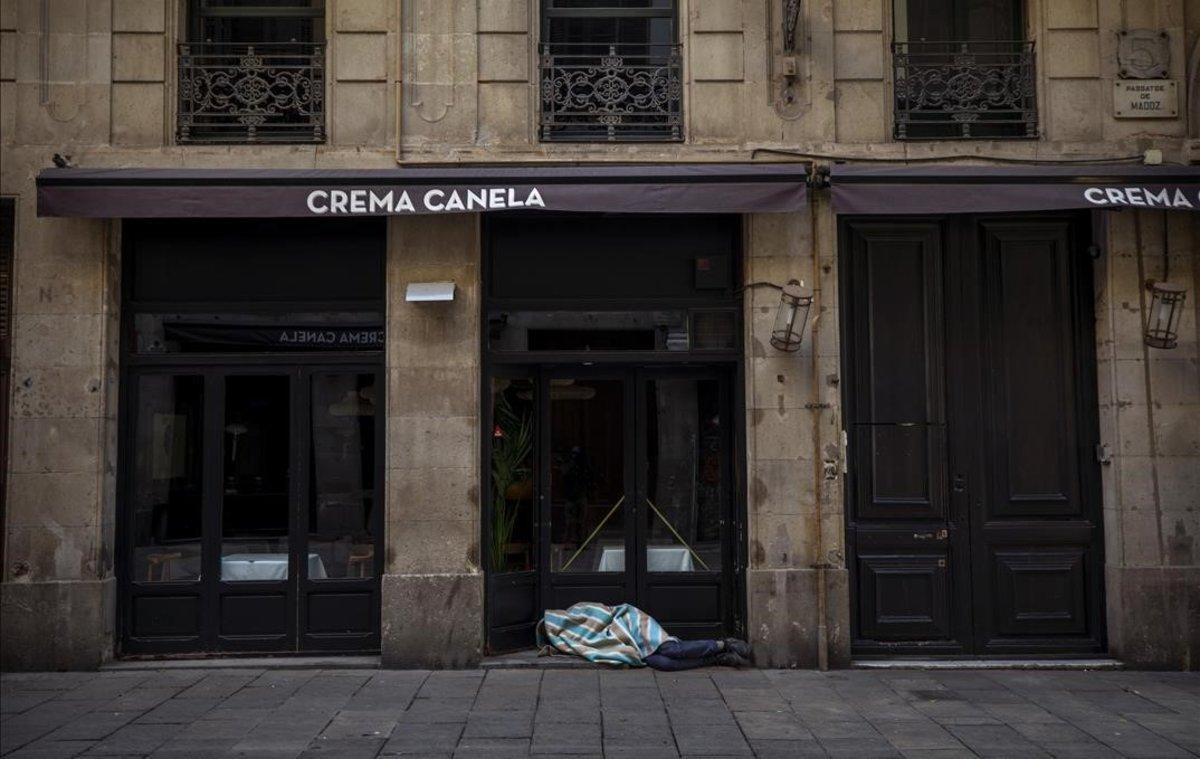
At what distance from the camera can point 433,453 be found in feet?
33.2

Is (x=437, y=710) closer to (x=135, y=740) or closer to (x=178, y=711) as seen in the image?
(x=178, y=711)

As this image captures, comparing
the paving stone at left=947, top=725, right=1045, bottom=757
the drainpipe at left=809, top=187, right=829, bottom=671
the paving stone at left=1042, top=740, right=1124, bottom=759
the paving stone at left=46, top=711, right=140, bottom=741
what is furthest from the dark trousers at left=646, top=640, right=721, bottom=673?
the paving stone at left=46, top=711, right=140, bottom=741

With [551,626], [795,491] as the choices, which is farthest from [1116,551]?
[551,626]

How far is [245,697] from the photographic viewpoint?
883 centimetres

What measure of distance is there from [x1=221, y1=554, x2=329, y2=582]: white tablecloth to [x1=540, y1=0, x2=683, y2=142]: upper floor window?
4.53 m

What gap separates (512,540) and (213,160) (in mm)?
4451

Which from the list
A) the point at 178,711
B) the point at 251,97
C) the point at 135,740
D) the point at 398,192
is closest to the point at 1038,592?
the point at 398,192

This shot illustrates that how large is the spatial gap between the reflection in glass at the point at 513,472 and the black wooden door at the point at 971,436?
2.99 metres

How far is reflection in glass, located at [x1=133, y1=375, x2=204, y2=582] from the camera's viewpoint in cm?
1033

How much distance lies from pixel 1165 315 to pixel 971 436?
6.47 feet

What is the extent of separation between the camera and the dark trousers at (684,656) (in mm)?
9781

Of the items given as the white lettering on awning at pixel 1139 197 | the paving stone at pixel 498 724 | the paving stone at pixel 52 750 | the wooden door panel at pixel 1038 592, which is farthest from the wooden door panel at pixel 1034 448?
the paving stone at pixel 52 750

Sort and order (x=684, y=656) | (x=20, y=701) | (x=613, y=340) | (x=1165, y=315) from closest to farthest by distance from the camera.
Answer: (x=20, y=701) < (x=684, y=656) < (x=1165, y=315) < (x=613, y=340)

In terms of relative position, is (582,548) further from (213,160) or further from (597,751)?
(213,160)
